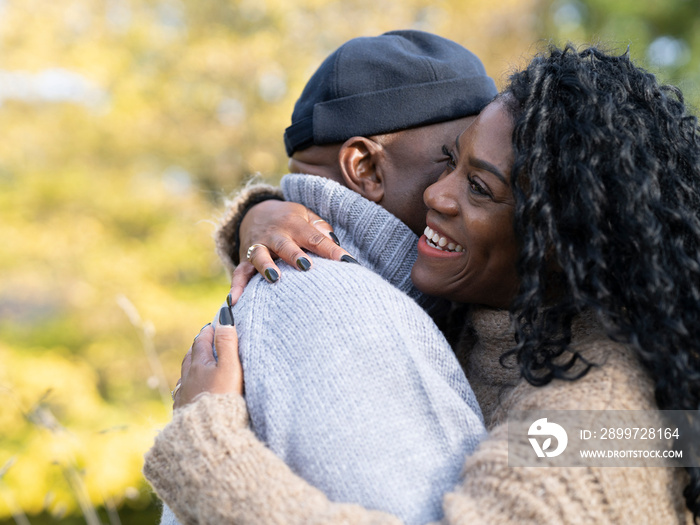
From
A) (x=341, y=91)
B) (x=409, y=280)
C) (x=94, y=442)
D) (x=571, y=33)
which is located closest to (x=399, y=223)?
(x=409, y=280)

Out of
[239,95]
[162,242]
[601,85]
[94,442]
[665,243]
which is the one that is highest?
[601,85]

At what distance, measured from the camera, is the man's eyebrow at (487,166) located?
5.04ft

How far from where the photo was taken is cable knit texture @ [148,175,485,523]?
122 centimetres

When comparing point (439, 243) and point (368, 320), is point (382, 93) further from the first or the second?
point (368, 320)

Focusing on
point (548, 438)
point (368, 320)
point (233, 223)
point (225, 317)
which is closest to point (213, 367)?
point (225, 317)

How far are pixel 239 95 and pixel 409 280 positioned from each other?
680 centimetres

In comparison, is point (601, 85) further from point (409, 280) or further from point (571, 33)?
point (571, 33)

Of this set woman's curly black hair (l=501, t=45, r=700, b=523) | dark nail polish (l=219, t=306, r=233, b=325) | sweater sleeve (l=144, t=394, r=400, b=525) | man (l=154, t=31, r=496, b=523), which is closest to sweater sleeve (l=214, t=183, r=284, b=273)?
man (l=154, t=31, r=496, b=523)

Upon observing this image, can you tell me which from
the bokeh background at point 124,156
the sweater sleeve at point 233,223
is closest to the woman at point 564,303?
the sweater sleeve at point 233,223

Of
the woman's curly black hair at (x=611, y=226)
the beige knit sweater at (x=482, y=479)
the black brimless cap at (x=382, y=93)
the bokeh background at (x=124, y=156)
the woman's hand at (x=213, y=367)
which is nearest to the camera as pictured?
the beige knit sweater at (x=482, y=479)

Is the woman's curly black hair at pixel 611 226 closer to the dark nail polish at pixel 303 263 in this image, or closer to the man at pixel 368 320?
the man at pixel 368 320

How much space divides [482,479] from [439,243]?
2.45 feet

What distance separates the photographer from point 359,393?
1270 millimetres

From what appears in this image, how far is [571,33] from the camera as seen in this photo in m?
10.7
